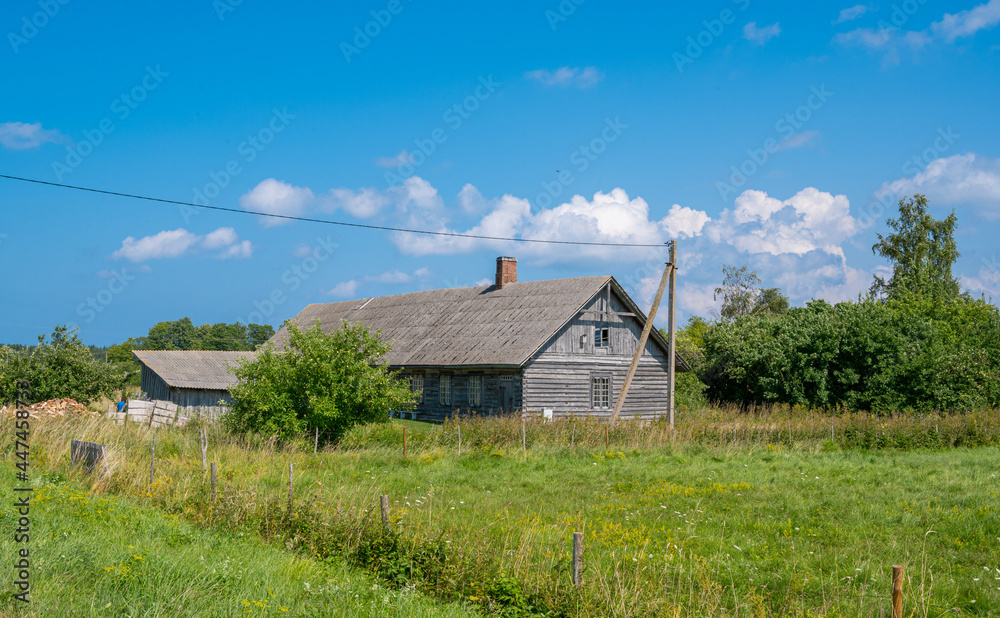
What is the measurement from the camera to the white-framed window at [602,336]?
32.2 m

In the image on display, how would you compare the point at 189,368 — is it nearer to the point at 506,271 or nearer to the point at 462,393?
the point at 462,393

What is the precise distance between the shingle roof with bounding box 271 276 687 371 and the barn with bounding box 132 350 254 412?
913 centimetres

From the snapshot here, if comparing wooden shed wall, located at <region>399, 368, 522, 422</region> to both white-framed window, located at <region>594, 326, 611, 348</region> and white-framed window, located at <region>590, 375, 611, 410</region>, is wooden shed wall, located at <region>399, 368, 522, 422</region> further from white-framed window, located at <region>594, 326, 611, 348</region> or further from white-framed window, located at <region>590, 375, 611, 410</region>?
white-framed window, located at <region>594, 326, 611, 348</region>

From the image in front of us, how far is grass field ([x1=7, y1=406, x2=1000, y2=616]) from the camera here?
7.93 metres

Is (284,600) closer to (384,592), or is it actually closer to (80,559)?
(384,592)

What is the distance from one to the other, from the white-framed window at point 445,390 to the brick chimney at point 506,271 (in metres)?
6.48

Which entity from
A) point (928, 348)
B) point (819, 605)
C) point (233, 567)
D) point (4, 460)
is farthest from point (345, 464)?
point (928, 348)

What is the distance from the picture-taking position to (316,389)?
21250 millimetres

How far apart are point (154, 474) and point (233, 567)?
21.0 ft

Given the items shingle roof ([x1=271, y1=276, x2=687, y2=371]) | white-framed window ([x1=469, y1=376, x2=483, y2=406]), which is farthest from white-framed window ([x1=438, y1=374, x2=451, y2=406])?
white-framed window ([x1=469, y1=376, x2=483, y2=406])

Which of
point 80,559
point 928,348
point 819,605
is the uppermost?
point 928,348

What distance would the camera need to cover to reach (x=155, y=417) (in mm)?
26297

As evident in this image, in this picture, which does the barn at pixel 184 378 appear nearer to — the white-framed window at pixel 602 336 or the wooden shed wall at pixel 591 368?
the wooden shed wall at pixel 591 368

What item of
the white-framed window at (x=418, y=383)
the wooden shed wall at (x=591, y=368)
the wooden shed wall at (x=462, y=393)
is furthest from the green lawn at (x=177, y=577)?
the white-framed window at (x=418, y=383)
